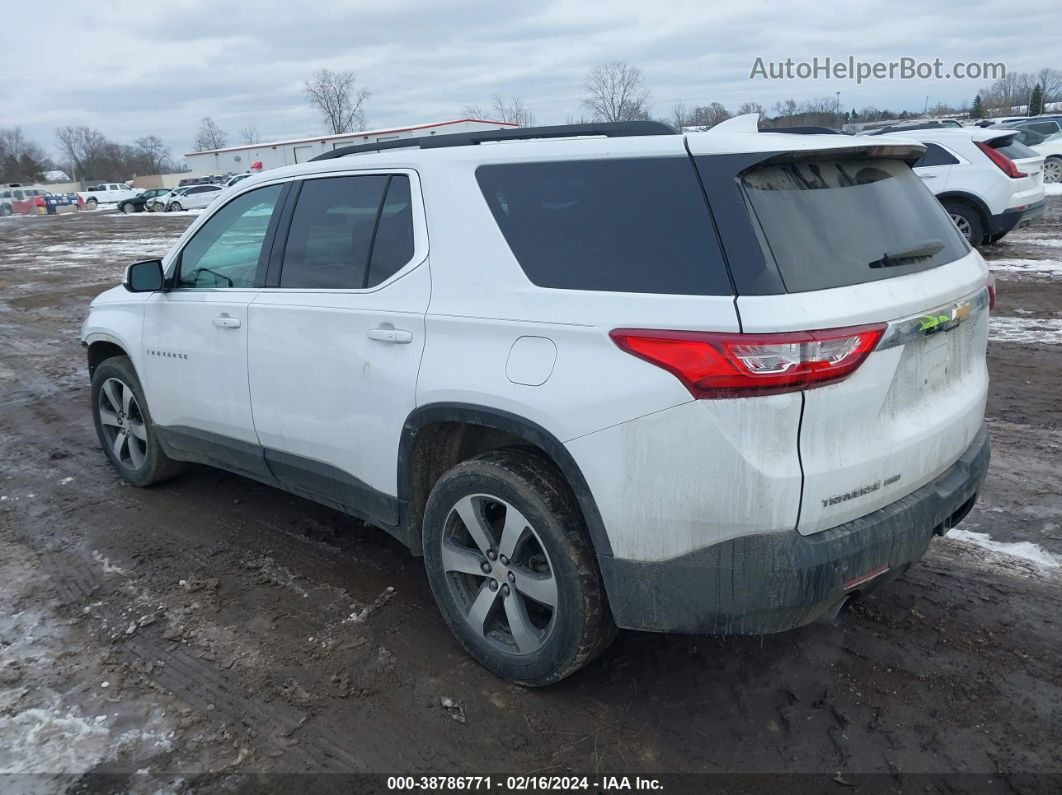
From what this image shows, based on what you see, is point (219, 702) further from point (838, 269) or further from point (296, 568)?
point (838, 269)

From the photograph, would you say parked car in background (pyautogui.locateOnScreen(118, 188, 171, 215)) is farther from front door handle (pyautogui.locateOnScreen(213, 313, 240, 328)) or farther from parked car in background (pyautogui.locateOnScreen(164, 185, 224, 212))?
front door handle (pyautogui.locateOnScreen(213, 313, 240, 328))

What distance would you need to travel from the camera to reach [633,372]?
247 centimetres

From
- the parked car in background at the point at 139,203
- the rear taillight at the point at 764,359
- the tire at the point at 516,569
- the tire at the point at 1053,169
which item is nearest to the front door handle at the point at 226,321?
the tire at the point at 516,569

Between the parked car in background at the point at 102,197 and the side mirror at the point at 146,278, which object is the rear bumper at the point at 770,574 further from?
the parked car in background at the point at 102,197

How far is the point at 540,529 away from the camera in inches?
109

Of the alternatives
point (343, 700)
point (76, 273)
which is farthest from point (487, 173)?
point (76, 273)

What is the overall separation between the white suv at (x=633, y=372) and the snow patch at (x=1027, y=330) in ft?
17.5

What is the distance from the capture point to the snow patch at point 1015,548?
12.2 ft

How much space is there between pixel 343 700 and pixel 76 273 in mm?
17628

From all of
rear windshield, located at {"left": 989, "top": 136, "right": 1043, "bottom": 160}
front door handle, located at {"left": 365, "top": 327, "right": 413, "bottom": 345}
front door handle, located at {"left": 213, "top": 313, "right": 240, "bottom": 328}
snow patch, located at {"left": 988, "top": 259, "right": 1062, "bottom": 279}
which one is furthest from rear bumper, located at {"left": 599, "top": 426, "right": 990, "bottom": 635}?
rear windshield, located at {"left": 989, "top": 136, "right": 1043, "bottom": 160}

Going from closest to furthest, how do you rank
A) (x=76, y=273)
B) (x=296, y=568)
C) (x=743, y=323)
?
1. (x=743, y=323)
2. (x=296, y=568)
3. (x=76, y=273)

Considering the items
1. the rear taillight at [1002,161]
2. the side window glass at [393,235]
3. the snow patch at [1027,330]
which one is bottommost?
the snow patch at [1027,330]

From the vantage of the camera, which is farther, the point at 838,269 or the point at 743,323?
the point at 838,269

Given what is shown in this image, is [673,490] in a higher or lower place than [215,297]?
lower
